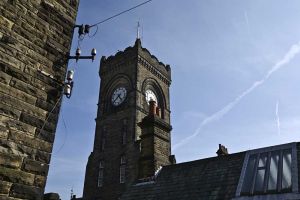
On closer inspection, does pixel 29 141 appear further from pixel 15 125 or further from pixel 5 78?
pixel 5 78

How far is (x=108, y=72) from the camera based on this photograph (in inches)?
1476

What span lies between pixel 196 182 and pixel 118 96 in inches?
1004

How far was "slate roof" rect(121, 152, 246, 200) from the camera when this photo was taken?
935 cm

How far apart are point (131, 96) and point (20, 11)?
2806 centimetres

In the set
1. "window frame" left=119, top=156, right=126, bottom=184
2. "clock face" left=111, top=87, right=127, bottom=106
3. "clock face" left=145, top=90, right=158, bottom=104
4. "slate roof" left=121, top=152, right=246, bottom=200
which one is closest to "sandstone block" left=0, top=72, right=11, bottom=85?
"slate roof" left=121, top=152, right=246, bottom=200

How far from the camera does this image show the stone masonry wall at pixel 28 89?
420cm

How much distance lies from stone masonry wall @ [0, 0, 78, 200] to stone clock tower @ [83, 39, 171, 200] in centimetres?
2089

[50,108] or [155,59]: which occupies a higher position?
[155,59]

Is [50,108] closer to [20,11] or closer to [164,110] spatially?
[20,11]

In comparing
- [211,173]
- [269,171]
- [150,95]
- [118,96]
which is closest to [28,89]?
[269,171]

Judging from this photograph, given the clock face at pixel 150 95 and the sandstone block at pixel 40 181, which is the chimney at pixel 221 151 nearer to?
the sandstone block at pixel 40 181

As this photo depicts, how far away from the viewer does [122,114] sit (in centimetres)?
3288

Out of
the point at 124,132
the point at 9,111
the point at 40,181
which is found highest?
the point at 124,132

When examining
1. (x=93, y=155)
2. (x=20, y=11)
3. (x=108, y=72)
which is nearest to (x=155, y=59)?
(x=108, y=72)
